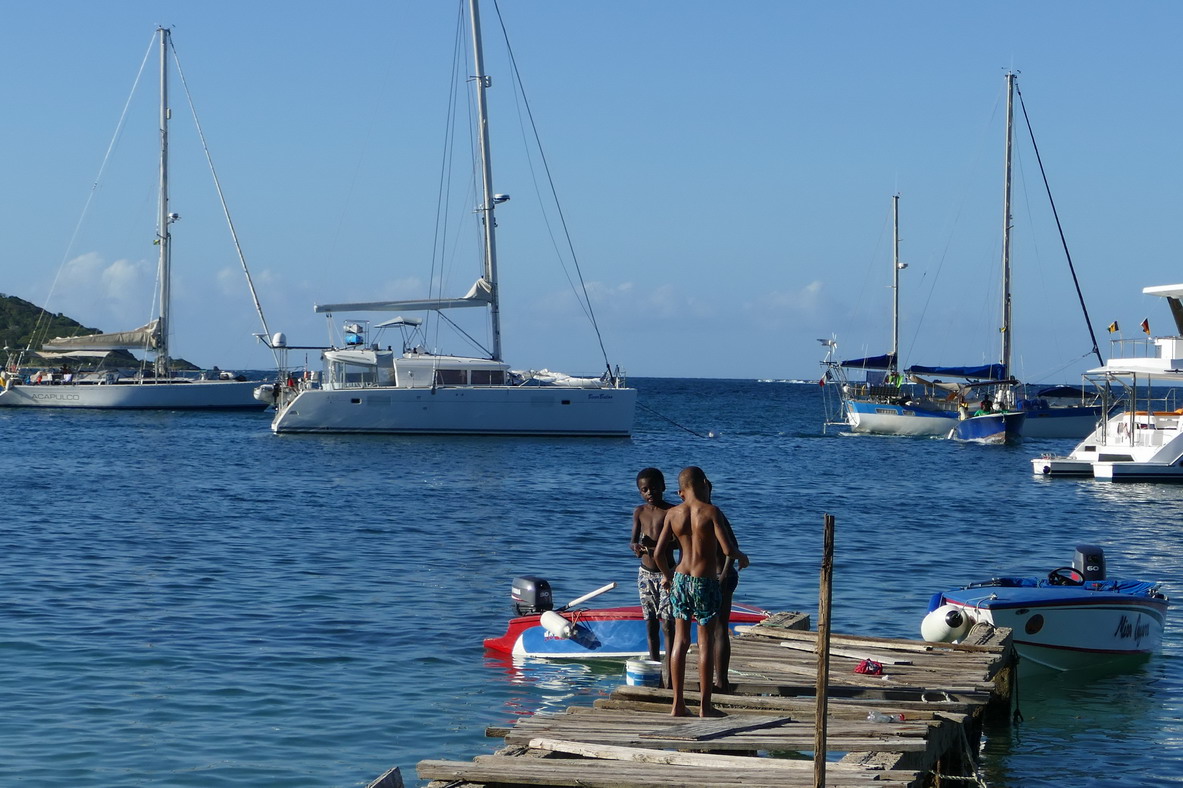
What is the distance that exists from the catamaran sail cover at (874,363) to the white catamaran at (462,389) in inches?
717

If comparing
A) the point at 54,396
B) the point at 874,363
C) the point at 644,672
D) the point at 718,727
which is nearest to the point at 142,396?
the point at 54,396

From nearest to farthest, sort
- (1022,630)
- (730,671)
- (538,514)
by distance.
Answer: (730,671) → (1022,630) → (538,514)

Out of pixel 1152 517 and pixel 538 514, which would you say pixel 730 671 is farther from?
pixel 1152 517

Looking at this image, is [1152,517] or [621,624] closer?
[621,624]

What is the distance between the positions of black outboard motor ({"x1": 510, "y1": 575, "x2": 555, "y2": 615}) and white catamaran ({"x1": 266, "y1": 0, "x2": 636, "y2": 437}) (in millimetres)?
33290

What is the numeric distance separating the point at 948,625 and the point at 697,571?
4.56 m

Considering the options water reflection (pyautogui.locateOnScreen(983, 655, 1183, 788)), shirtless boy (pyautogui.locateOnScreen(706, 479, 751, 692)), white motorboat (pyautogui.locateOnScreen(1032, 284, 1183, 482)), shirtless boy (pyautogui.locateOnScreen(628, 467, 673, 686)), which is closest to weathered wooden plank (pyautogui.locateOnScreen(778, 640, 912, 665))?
water reflection (pyautogui.locateOnScreen(983, 655, 1183, 788))

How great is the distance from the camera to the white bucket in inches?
449

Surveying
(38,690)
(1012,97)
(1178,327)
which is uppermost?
(1012,97)

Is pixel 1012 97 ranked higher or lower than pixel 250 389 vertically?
higher

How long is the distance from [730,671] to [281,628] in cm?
626

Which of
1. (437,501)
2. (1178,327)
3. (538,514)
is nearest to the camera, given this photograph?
(538,514)

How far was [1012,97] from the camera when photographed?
2292 inches

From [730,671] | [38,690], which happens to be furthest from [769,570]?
[38,690]
